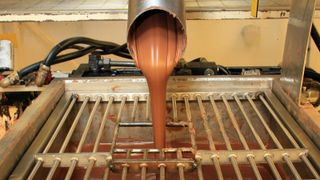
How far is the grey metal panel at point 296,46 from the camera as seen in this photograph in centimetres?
93

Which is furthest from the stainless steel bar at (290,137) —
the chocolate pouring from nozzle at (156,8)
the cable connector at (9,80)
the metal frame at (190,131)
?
the cable connector at (9,80)

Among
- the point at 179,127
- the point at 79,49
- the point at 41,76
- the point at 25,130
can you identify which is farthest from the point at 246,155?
the point at 79,49

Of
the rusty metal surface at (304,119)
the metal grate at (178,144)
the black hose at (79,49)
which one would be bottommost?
the metal grate at (178,144)

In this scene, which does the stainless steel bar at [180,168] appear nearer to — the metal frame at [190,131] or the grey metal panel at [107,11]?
the metal frame at [190,131]

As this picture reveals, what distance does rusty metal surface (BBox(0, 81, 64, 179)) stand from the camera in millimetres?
732

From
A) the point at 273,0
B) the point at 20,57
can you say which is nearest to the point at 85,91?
the point at 273,0

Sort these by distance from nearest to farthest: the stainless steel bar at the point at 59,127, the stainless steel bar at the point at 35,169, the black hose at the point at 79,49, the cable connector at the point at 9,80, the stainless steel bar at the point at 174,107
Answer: the stainless steel bar at the point at 35,169 < the stainless steel bar at the point at 59,127 < the stainless steel bar at the point at 174,107 < the cable connector at the point at 9,80 < the black hose at the point at 79,49

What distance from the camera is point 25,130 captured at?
84cm

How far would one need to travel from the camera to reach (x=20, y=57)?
284cm

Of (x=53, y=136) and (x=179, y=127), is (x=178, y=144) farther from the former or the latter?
(x=53, y=136)

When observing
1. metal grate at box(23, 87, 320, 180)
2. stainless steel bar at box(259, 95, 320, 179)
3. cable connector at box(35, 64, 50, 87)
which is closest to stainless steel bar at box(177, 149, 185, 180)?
metal grate at box(23, 87, 320, 180)

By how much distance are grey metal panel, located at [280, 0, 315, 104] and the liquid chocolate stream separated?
319 mm

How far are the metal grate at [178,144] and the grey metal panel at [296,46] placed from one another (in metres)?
0.08

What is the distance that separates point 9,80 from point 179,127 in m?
0.55
